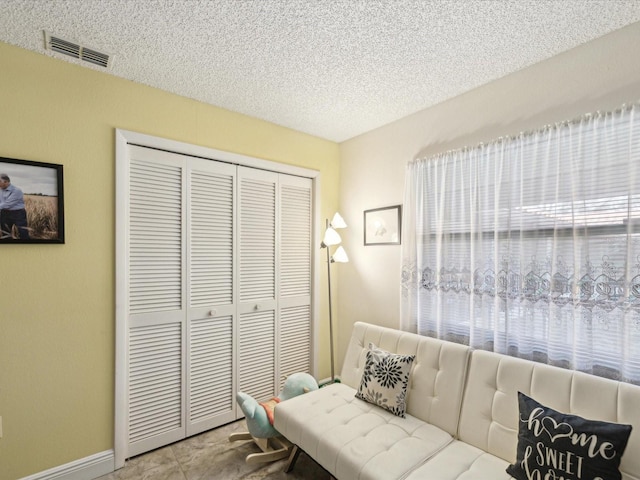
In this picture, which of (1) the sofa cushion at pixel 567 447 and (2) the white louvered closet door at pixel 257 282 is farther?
(2) the white louvered closet door at pixel 257 282

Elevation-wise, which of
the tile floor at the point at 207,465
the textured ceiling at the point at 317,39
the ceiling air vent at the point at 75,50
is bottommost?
the tile floor at the point at 207,465

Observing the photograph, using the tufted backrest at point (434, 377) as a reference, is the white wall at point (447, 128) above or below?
above

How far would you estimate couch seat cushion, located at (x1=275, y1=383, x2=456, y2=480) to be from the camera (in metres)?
1.54

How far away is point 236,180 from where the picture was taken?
2.63m

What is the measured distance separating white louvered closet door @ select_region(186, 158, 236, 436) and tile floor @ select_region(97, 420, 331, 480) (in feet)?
0.62

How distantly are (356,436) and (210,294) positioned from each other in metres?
1.45

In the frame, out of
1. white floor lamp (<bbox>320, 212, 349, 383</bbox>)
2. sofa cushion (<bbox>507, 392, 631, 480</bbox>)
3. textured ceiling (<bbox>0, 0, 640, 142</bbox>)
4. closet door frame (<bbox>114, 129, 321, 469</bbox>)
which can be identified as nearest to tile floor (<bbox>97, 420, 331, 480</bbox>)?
closet door frame (<bbox>114, 129, 321, 469</bbox>)

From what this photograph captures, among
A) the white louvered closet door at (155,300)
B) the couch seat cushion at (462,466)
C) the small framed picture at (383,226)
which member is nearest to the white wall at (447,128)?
the small framed picture at (383,226)

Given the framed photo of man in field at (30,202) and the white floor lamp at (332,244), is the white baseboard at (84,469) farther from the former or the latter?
the white floor lamp at (332,244)

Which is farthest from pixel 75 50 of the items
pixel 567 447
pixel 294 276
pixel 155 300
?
pixel 567 447

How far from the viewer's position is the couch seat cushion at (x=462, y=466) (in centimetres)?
145

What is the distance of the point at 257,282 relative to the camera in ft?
9.07

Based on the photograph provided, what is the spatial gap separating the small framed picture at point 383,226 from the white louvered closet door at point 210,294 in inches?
48.4

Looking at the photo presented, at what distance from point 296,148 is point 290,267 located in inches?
44.4
